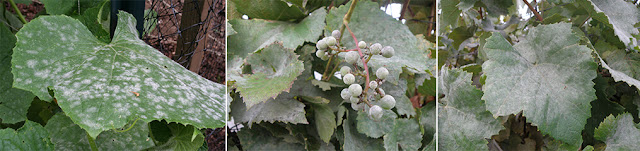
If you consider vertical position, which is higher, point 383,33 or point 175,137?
point 383,33

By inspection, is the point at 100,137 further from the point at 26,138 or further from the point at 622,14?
the point at 622,14

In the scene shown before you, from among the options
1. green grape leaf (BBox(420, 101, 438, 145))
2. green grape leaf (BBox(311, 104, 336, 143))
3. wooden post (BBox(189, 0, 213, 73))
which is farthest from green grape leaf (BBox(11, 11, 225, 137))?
wooden post (BBox(189, 0, 213, 73))

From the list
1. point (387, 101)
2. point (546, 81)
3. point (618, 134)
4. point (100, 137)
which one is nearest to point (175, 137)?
point (100, 137)

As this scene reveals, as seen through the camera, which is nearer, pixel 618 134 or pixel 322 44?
pixel 322 44

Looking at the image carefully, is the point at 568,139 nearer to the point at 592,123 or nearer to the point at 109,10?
the point at 592,123

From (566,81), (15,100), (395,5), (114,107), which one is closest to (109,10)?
(15,100)

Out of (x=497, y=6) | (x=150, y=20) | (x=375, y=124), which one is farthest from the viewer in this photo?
(x=150, y=20)

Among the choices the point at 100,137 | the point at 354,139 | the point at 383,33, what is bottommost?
the point at 100,137

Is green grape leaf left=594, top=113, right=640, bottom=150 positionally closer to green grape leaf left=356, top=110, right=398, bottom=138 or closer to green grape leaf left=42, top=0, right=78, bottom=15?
green grape leaf left=356, top=110, right=398, bottom=138
